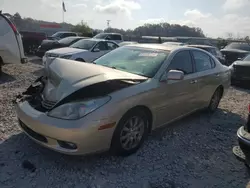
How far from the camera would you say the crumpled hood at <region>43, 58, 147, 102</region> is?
10.5ft

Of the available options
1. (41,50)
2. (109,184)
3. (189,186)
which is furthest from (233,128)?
(41,50)

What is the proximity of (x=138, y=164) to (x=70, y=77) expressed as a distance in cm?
149

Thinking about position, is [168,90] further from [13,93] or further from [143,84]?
[13,93]

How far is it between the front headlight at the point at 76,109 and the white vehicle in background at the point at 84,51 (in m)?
6.59

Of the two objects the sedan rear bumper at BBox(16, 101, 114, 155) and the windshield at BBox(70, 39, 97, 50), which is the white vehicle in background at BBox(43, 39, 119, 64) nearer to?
the windshield at BBox(70, 39, 97, 50)

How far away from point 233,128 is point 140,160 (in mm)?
2479

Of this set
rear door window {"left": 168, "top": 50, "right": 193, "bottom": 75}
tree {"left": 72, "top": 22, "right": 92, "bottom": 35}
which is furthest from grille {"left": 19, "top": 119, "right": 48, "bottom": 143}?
tree {"left": 72, "top": 22, "right": 92, "bottom": 35}

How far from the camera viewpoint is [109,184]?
291 cm

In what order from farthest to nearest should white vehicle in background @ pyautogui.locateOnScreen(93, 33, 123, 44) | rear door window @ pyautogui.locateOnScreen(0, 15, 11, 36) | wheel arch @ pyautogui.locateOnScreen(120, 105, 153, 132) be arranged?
1. white vehicle in background @ pyautogui.locateOnScreen(93, 33, 123, 44)
2. rear door window @ pyautogui.locateOnScreen(0, 15, 11, 36)
3. wheel arch @ pyautogui.locateOnScreen(120, 105, 153, 132)

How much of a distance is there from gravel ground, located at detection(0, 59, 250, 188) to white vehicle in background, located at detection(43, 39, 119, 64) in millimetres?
5288

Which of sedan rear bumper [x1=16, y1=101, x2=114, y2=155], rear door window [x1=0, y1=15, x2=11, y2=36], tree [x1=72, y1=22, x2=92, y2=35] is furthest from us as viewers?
tree [x1=72, y1=22, x2=92, y2=35]

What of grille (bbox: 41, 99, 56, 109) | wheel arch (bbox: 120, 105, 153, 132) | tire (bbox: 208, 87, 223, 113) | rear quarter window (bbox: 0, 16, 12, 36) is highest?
rear quarter window (bbox: 0, 16, 12, 36)

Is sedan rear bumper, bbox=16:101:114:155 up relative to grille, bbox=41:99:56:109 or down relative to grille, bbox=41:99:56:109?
down

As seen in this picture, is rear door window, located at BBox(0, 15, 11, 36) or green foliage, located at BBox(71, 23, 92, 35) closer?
rear door window, located at BBox(0, 15, 11, 36)
